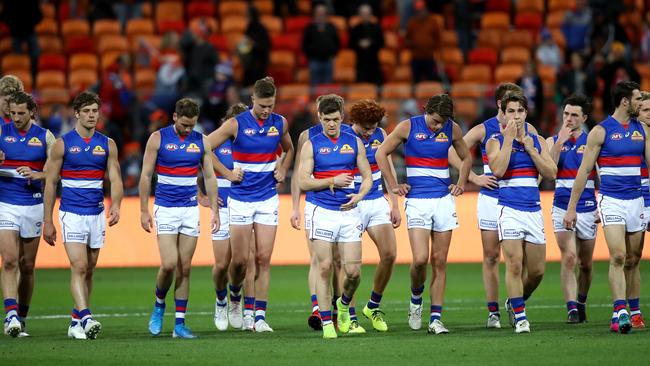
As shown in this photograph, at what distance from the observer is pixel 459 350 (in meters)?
12.4

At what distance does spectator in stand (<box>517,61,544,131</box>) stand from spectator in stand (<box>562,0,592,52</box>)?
3.81 metres

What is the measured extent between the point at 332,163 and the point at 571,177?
323 cm

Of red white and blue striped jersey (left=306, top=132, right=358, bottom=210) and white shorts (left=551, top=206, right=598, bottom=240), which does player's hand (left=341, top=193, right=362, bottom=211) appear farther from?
white shorts (left=551, top=206, right=598, bottom=240)

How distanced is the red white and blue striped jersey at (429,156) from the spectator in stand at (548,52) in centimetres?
1459

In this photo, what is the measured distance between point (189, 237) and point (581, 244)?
4695mm

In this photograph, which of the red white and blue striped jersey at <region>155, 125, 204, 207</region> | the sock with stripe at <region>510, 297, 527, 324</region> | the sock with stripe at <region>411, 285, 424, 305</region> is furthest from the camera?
the sock with stripe at <region>411, 285, 424, 305</region>

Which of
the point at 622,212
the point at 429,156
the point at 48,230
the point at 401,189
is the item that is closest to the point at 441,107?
the point at 429,156

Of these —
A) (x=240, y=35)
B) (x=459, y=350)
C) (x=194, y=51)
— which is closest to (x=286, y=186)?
(x=194, y=51)

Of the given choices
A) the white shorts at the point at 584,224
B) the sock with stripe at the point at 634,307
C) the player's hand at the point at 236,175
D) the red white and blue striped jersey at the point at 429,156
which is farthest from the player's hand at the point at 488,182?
the player's hand at the point at 236,175

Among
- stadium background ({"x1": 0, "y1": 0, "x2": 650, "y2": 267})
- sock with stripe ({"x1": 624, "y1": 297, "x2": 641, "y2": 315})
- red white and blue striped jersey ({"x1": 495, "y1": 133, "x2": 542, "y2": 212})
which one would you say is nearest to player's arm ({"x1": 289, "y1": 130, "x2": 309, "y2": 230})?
red white and blue striped jersey ({"x1": 495, "y1": 133, "x2": 542, "y2": 212})

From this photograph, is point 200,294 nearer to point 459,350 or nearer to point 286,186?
point 286,186

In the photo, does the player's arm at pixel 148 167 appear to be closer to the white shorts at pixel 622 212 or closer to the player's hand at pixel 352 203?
the player's hand at pixel 352 203

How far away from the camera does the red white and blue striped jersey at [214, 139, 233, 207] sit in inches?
628

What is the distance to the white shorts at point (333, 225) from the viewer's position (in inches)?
545
